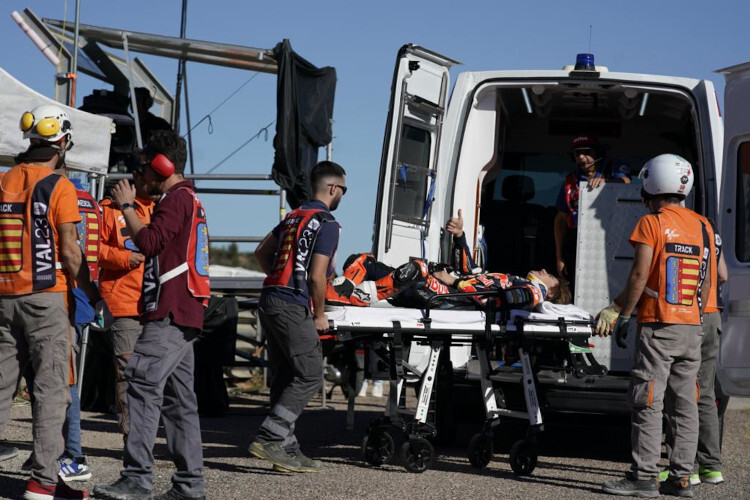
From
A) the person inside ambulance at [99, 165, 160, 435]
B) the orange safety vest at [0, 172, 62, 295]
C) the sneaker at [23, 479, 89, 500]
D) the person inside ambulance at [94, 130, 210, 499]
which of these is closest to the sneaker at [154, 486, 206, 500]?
the person inside ambulance at [94, 130, 210, 499]

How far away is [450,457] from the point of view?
299 inches

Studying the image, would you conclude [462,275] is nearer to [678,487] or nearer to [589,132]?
[678,487]

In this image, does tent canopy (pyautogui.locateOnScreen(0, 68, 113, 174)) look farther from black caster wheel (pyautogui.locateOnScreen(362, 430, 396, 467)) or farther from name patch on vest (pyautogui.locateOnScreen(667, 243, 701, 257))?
name patch on vest (pyautogui.locateOnScreen(667, 243, 701, 257))

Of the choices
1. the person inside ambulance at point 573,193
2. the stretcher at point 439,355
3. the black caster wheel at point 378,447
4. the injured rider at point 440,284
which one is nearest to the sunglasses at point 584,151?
the person inside ambulance at point 573,193

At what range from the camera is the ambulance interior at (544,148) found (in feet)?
32.6

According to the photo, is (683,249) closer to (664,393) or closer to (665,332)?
(665,332)

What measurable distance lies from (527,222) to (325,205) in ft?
12.7

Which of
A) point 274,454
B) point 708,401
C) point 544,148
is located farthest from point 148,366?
point 544,148

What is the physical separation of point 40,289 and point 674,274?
3.39 metres

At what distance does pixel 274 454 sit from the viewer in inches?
252

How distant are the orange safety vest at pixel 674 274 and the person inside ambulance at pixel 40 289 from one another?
3.06m

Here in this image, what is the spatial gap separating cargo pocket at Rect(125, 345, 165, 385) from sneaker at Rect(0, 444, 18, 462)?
188 cm

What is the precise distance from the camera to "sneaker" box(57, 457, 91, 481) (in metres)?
5.87

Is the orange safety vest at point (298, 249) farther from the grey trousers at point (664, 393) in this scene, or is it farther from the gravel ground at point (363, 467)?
the grey trousers at point (664, 393)
